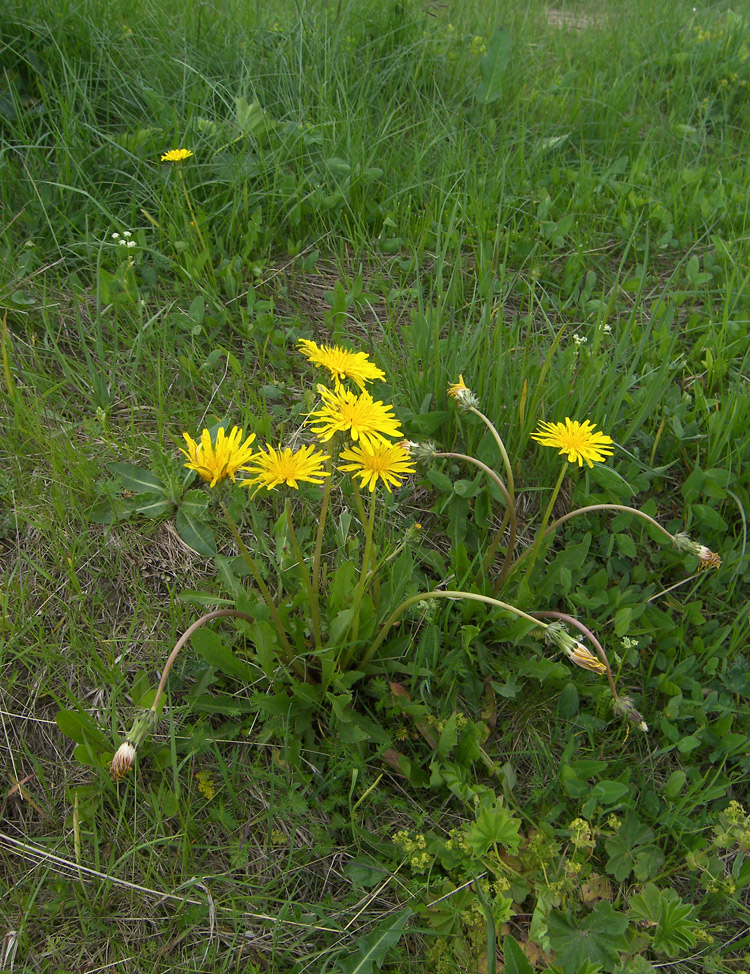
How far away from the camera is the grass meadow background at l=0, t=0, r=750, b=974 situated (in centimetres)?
145

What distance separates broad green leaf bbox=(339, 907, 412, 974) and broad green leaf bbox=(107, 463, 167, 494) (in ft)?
3.59

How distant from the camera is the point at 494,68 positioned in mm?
2934

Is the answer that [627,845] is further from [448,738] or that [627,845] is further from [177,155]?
[177,155]

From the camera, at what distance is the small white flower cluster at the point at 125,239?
2193mm

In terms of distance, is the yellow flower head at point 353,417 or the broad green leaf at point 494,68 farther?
the broad green leaf at point 494,68

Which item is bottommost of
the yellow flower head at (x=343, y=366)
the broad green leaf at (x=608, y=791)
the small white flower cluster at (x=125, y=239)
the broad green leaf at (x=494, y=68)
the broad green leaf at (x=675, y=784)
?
the broad green leaf at (x=675, y=784)

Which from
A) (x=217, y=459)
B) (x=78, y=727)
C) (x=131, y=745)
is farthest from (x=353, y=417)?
(x=78, y=727)

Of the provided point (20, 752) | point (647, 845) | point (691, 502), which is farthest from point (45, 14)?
point (647, 845)

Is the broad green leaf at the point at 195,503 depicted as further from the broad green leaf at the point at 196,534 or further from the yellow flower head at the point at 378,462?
the yellow flower head at the point at 378,462

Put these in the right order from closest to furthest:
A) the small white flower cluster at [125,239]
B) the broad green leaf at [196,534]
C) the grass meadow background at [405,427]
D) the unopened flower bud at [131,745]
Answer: the unopened flower bud at [131,745] < the grass meadow background at [405,427] < the broad green leaf at [196,534] < the small white flower cluster at [125,239]

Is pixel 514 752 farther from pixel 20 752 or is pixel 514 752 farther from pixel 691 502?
pixel 20 752

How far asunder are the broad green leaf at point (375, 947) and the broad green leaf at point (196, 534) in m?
0.88

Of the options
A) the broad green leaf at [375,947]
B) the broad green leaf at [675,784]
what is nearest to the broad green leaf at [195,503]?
the broad green leaf at [375,947]

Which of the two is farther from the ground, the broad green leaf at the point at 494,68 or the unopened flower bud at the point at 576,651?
the broad green leaf at the point at 494,68
